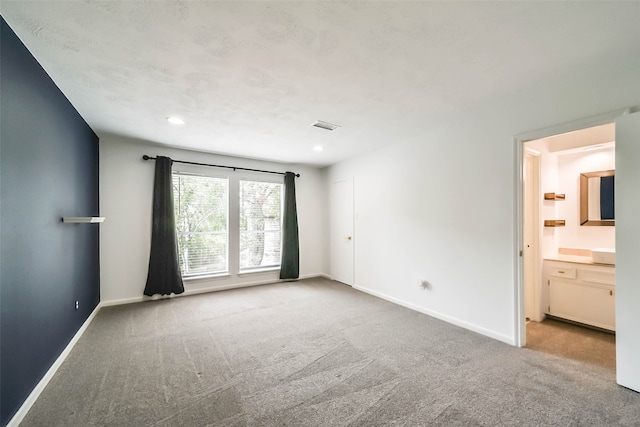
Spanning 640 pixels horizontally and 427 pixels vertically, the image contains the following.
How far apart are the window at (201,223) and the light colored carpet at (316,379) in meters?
1.37

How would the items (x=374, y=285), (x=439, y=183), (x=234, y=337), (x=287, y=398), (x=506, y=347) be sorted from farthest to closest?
(x=374, y=285) → (x=439, y=183) → (x=234, y=337) → (x=506, y=347) → (x=287, y=398)

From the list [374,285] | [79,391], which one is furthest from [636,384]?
[79,391]

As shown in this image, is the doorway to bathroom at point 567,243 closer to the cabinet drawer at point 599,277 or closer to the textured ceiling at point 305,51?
the cabinet drawer at point 599,277

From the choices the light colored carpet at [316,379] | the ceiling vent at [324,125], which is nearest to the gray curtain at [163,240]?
the light colored carpet at [316,379]

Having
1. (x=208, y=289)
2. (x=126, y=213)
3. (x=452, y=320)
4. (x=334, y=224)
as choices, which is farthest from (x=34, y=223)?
(x=334, y=224)

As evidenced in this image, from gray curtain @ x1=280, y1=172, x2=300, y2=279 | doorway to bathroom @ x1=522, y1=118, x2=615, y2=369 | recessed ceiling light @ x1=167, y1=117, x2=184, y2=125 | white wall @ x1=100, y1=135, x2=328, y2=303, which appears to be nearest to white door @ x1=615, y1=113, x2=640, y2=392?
doorway to bathroom @ x1=522, y1=118, x2=615, y2=369

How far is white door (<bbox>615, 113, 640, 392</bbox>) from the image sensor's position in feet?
6.22

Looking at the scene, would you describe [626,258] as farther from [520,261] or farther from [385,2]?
[385,2]

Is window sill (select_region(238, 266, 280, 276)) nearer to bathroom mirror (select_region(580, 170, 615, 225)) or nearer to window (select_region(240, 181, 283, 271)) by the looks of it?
window (select_region(240, 181, 283, 271))

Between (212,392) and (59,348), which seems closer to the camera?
(212,392)

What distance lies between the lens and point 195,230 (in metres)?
4.55

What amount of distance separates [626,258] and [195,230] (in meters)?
5.13

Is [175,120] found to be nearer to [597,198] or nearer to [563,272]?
[563,272]

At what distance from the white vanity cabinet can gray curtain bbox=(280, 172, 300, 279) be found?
396cm
